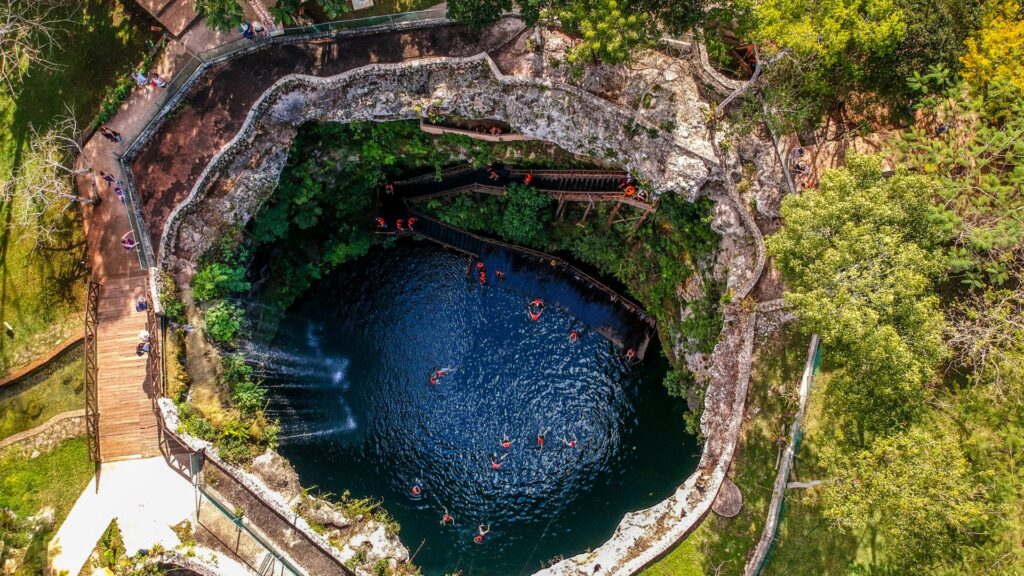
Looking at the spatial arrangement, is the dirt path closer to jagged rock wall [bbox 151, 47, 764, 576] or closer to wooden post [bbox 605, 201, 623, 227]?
jagged rock wall [bbox 151, 47, 764, 576]

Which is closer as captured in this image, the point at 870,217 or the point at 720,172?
the point at 870,217

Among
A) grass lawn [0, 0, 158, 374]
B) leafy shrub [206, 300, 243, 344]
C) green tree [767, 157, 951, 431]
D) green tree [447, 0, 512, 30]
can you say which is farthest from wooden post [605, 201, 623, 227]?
grass lawn [0, 0, 158, 374]

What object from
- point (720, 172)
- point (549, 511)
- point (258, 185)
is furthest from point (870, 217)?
point (258, 185)

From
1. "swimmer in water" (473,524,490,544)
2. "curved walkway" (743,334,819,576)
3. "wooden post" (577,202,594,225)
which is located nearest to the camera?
"curved walkway" (743,334,819,576)

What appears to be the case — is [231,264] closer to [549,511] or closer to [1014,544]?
[549,511]

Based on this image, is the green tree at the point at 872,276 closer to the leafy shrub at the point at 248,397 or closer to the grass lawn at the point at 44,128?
the leafy shrub at the point at 248,397

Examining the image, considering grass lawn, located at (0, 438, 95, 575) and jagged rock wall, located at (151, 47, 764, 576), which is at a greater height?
jagged rock wall, located at (151, 47, 764, 576)

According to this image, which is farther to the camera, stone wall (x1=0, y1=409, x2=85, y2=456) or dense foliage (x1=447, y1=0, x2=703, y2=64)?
stone wall (x1=0, y1=409, x2=85, y2=456)
